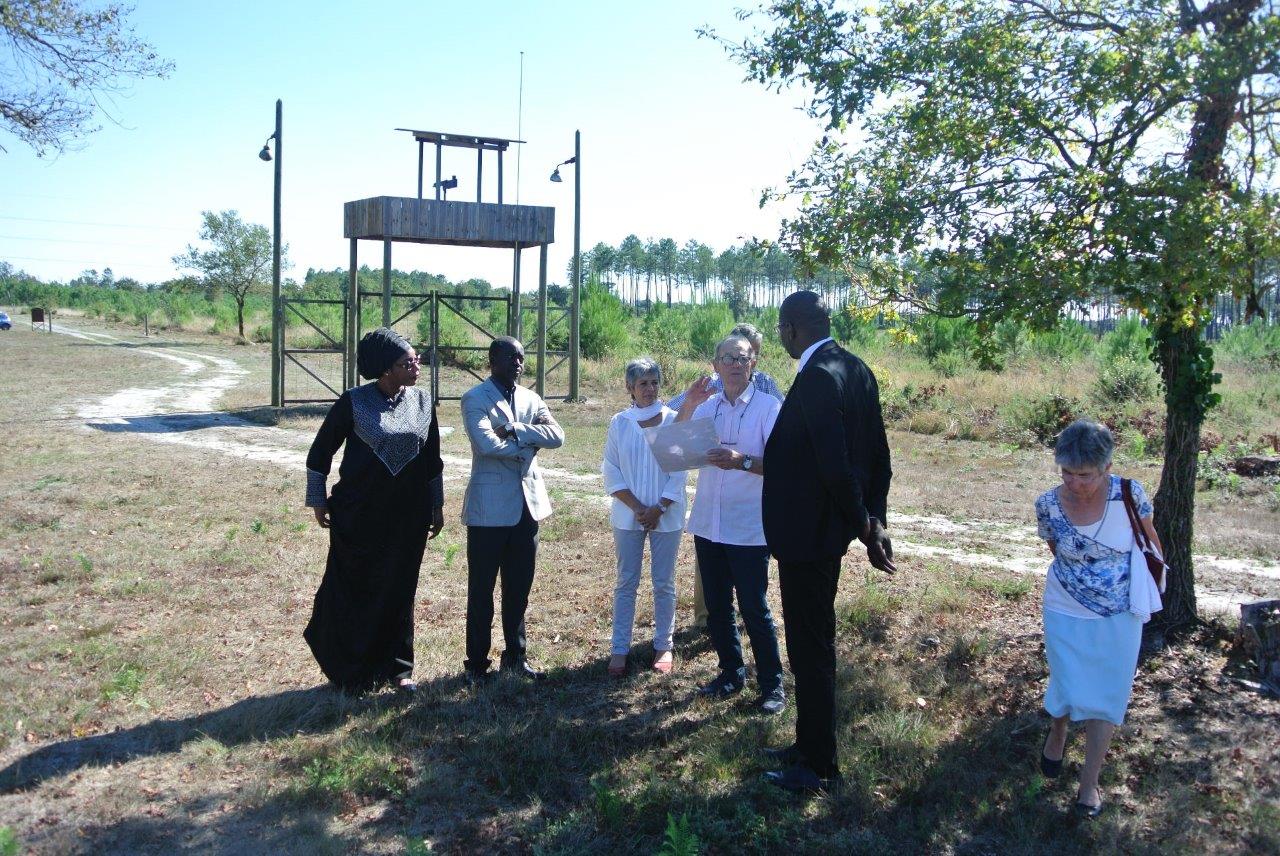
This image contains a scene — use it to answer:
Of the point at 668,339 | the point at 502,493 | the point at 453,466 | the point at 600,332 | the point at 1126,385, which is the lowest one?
the point at 453,466

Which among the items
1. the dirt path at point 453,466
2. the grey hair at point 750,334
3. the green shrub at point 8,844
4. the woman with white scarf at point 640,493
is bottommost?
the green shrub at point 8,844

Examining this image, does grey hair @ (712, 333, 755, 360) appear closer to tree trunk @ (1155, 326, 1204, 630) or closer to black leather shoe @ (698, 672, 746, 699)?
black leather shoe @ (698, 672, 746, 699)

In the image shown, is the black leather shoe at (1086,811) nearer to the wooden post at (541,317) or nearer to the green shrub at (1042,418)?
the green shrub at (1042,418)

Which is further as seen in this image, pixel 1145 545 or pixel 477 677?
pixel 477 677

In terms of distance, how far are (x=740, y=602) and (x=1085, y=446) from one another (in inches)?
75.7

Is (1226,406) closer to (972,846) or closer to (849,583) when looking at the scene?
(849,583)

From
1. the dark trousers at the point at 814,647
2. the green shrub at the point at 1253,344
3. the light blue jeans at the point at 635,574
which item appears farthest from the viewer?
the green shrub at the point at 1253,344

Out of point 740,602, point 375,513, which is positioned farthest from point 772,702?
point 375,513

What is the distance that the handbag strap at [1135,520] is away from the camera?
404 centimetres

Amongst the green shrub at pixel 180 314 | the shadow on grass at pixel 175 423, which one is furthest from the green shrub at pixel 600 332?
the green shrub at pixel 180 314

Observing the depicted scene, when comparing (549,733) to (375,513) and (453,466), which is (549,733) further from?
(453,466)

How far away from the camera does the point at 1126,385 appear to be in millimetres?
18984

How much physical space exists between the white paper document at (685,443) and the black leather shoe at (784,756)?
1403 mm

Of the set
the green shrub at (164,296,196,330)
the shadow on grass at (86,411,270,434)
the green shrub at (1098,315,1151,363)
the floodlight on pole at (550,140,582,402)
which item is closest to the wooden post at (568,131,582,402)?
the floodlight on pole at (550,140,582,402)
